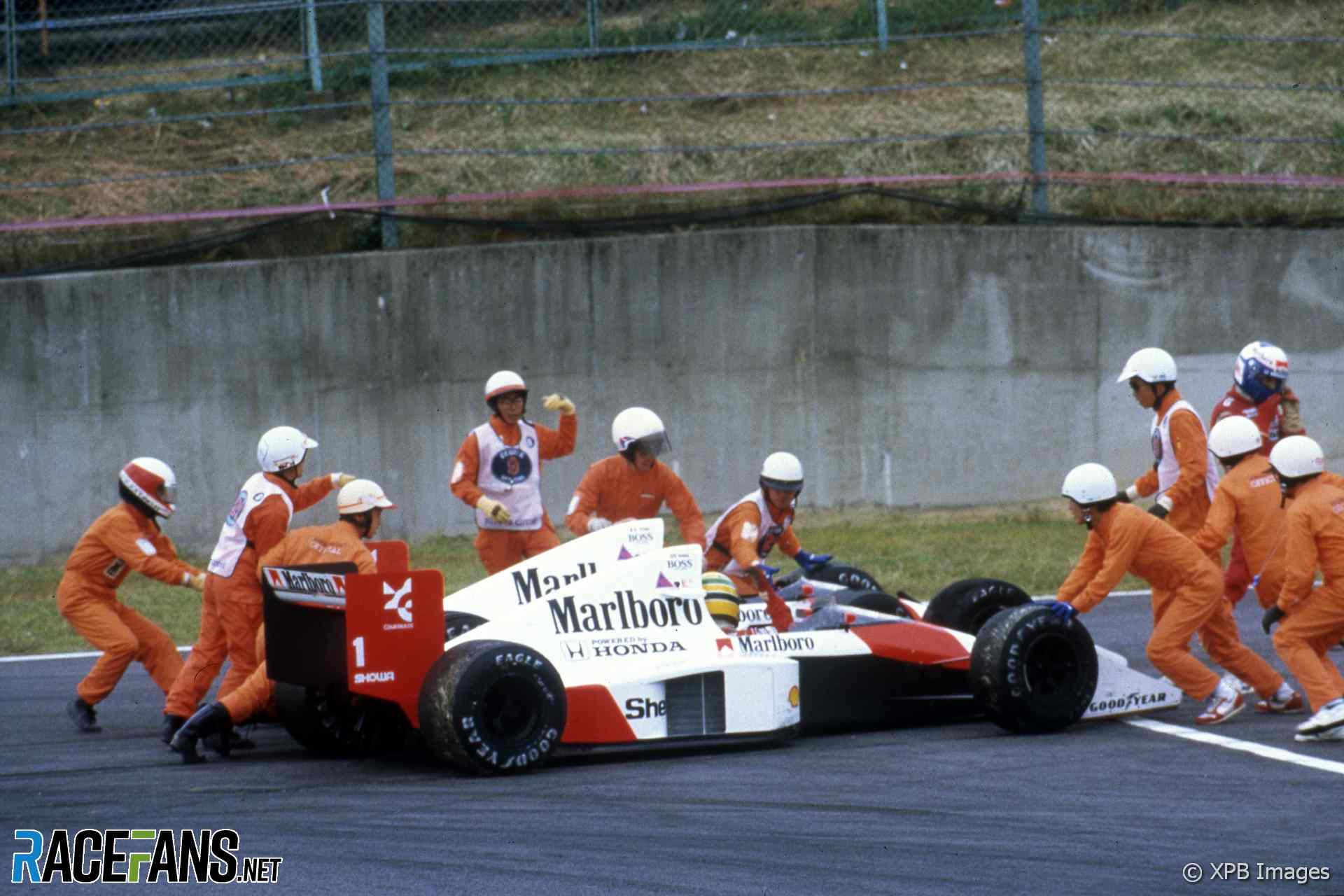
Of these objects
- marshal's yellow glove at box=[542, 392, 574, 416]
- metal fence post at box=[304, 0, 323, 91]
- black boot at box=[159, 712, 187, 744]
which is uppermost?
metal fence post at box=[304, 0, 323, 91]

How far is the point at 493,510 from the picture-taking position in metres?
10.8

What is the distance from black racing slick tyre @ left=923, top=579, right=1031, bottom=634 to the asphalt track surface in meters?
0.87

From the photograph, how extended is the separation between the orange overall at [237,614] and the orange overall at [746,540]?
2.53m

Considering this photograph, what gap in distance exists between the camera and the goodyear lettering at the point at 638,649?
8188 mm

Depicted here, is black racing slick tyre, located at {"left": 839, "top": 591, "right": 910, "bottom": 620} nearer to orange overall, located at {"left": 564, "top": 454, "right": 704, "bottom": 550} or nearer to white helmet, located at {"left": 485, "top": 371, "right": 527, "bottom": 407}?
orange overall, located at {"left": 564, "top": 454, "right": 704, "bottom": 550}

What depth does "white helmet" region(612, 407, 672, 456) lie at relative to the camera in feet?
34.8

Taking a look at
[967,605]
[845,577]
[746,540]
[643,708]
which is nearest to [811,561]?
[845,577]

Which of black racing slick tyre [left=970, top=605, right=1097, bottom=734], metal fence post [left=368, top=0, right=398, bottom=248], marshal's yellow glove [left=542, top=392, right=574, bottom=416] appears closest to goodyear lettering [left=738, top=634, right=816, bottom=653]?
black racing slick tyre [left=970, top=605, right=1097, bottom=734]

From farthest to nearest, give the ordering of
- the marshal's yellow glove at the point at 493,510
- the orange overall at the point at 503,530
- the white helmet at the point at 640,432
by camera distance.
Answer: the orange overall at the point at 503,530
the marshal's yellow glove at the point at 493,510
the white helmet at the point at 640,432

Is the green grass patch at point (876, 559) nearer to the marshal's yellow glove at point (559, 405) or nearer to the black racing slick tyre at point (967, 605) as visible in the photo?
the marshal's yellow glove at point (559, 405)

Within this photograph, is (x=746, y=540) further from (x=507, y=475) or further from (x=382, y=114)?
(x=382, y=114)

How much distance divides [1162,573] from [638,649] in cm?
290

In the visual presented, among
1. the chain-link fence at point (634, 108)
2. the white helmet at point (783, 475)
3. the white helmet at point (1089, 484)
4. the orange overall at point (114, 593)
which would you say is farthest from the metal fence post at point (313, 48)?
the white helmet at point (1089, 484)

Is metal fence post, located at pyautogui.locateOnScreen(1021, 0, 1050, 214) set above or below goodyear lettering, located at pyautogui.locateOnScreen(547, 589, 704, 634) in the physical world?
above
